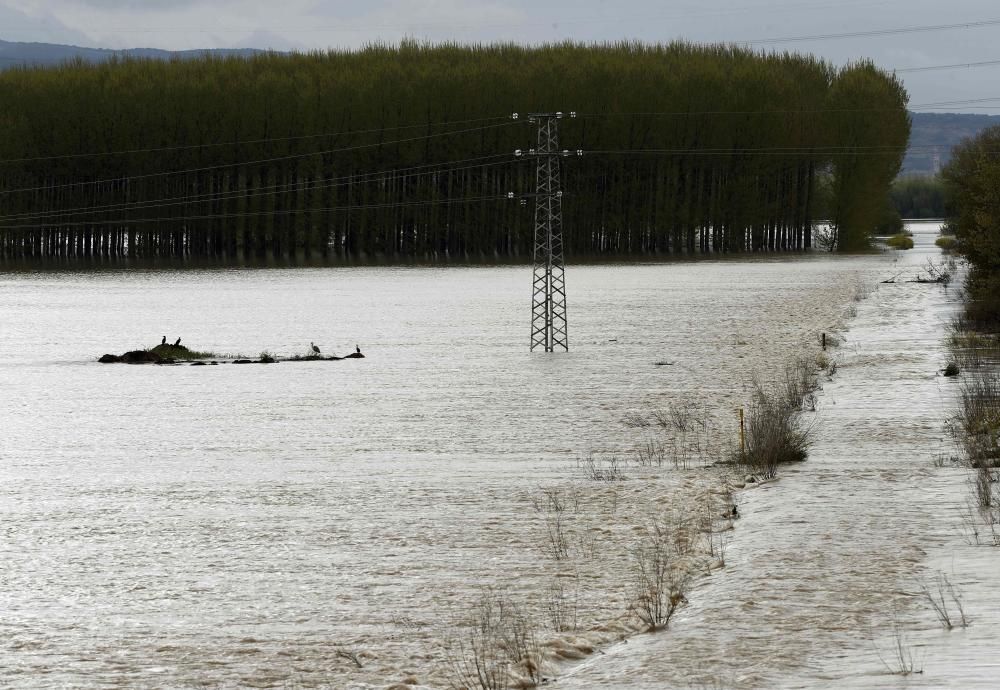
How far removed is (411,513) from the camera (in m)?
18.6

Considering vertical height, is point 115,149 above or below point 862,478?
above

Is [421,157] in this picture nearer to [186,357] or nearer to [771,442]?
[186,357]

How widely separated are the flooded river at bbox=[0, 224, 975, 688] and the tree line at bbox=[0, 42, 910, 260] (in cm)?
6902

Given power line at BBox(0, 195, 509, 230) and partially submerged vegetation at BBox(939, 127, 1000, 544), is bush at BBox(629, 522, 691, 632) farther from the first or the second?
power line at BBox(0, 195, 509, 230)

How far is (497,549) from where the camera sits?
16547mm

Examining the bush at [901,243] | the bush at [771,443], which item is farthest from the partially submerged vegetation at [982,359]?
the bush at [901,243]

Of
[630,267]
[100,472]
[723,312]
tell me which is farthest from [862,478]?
[630,267]

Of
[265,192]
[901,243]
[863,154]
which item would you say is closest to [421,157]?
[265,192]

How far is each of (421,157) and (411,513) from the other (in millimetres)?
97484

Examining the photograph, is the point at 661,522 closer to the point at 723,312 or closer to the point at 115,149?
the point at 723,312

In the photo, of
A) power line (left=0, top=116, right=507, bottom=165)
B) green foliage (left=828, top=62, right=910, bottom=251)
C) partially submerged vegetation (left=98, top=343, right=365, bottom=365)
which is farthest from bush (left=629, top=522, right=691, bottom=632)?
green foliage (left=828, top=62, right=910, bottom=251)

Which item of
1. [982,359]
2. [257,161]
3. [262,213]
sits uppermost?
[257,161]

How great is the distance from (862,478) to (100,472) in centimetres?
1101

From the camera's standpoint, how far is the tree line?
111938 millimetres
